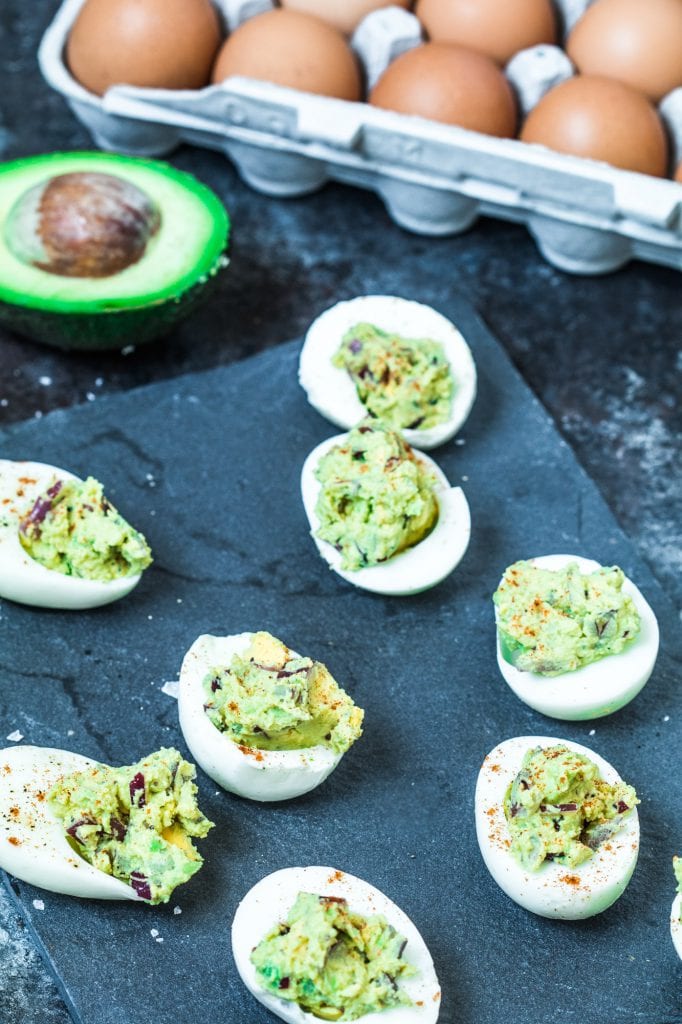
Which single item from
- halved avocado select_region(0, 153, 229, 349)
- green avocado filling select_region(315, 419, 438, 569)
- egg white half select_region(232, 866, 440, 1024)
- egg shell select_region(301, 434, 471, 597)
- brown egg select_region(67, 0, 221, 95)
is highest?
brown egg select_region(67, 0, 221, 95)

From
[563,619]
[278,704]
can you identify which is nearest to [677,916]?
[563,619]

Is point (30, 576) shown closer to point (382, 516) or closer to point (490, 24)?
point (382, 516)

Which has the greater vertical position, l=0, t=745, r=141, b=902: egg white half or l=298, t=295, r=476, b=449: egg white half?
l=298, t=295, r=476, b=449: egg white half

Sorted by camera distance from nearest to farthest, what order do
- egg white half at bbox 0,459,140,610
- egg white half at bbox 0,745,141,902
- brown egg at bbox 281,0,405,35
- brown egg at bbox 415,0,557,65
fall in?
egg white half at bbox 0,745,141,902 < egg white half at bbox 0,459,140,610 < brown egg at bbox 415,0,557,65 < brown egg at bbox 281,0,405,35

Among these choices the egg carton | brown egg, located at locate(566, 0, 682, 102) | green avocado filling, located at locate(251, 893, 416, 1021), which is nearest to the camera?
green avocado filling, located at locate(251, 893, 416, 1021)

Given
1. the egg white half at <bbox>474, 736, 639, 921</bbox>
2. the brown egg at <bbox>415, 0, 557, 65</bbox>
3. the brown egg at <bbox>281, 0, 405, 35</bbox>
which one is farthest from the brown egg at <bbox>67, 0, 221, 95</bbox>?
the egg white half at <bbox>474, 736, 639, 921</bbox>

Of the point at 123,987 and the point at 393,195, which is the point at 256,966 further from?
the point at 393,195

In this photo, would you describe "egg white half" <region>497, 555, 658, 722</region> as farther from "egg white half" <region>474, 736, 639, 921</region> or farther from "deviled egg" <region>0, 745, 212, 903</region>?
"deviled egg" <region>0, 745, 212, 903</region>

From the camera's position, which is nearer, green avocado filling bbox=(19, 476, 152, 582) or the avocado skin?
green avocado filling bbox=(19, 476, 152, 582)

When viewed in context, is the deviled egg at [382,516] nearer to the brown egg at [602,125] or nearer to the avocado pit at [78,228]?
the avocado pit at [78,228]
